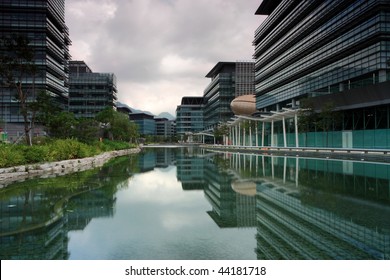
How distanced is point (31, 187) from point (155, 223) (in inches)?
298

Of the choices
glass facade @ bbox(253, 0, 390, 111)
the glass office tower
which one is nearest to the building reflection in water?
glass facade @ bbox(253, 0, 390, 111)

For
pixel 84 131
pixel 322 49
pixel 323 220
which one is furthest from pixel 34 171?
pixel 322 49

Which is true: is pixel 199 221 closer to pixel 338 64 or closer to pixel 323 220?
pixel 323 220

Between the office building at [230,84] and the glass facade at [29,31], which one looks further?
the office building at [230,84]

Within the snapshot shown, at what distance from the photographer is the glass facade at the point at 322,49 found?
126ft

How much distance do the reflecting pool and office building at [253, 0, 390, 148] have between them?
2698cm

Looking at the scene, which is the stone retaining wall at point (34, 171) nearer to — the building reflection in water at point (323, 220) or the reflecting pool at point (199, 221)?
the reflecting pool at point (199, 221)

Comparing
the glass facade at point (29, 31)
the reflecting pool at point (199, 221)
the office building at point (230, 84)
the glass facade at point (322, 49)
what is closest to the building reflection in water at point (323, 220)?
the reflecting pool at point (199, 221)

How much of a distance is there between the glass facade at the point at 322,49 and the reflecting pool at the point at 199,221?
30424 mm

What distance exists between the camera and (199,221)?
807 cm

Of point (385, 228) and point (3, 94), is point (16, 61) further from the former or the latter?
point (3, 94)

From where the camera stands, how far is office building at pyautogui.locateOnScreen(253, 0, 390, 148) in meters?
37.5

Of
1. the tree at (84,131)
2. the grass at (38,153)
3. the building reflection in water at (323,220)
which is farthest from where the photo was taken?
the tree at (84,131)
